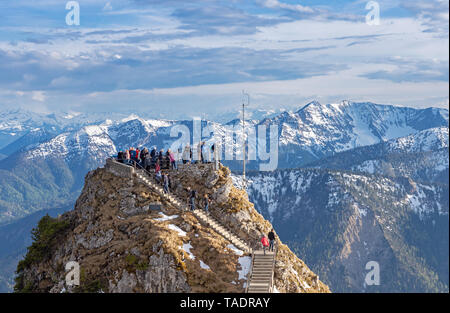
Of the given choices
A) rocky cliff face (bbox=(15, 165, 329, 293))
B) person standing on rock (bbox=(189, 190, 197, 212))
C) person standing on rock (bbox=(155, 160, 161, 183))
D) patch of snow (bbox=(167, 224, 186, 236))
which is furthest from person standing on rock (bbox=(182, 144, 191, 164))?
patch of snow (bbox=(167, 224, 186, 236))

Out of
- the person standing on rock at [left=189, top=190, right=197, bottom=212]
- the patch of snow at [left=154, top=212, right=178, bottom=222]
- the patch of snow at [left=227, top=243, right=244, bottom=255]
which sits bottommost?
the patch of snow at [left=227, top=243, right=244, bottom=255]

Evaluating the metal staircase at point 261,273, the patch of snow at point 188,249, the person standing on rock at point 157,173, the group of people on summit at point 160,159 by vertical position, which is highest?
the group of people on summit at point 160,159

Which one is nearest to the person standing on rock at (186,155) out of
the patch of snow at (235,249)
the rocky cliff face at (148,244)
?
the rocky cliff face at (148,244)

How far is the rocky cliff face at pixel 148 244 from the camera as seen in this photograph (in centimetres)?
5300

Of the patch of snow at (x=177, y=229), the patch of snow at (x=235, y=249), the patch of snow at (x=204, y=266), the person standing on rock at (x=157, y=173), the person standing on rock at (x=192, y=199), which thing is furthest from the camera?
the person standing on rock at (x=157, y=173)

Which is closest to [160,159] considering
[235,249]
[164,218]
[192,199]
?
[192,199]

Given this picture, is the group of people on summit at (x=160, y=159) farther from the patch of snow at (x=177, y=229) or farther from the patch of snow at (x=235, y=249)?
the patch of snow at (x=235, y=249)

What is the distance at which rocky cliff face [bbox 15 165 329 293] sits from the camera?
174 ft

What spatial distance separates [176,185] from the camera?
7244 cm

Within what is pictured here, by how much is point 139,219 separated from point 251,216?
15.0 meters

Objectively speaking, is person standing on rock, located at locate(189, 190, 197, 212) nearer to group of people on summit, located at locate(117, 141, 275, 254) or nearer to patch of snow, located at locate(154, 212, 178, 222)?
patch of snow, located at locate(154, 212, 178, 222)

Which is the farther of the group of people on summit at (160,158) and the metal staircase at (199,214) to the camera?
the group of people on summit at (160,158)

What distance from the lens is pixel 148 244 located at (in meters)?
54.8
